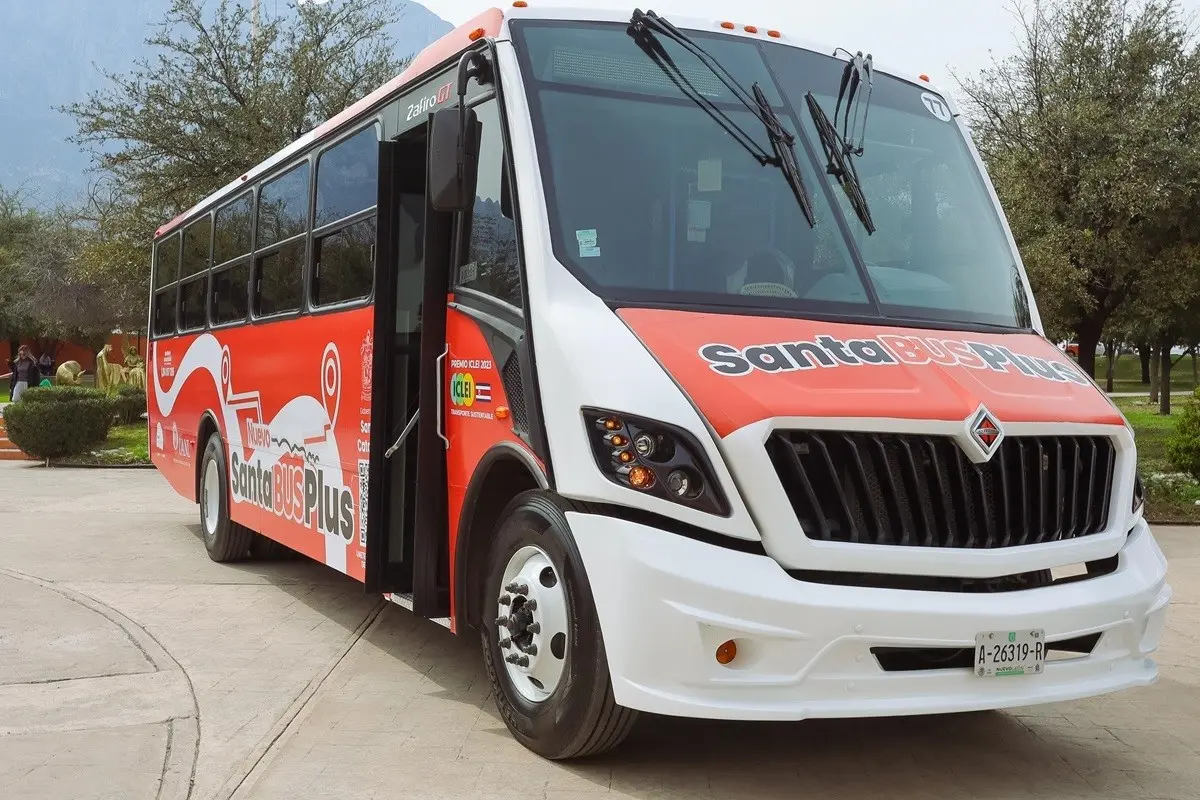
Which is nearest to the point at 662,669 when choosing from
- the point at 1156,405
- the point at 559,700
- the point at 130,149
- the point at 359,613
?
the point at 559,700

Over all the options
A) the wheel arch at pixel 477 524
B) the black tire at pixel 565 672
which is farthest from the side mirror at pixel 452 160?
the black tire at pixel 565 672

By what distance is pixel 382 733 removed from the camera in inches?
225

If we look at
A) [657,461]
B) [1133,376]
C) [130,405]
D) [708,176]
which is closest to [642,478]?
[657,461]

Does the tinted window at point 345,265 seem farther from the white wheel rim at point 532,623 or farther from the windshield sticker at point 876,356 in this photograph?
the windshield sticker at point 876,356

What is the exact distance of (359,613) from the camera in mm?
8656

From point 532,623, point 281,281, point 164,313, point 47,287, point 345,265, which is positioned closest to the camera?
point 532,623

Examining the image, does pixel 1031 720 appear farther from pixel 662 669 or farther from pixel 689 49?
pixel 689 49

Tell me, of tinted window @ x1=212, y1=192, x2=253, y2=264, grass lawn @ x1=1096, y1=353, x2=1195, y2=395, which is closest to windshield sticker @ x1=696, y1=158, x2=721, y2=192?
tinted window @ x1=212, y1=192, x2=253, y2=264

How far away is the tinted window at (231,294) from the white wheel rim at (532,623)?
5063 millimetres

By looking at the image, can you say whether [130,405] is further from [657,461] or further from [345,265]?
[657,461]

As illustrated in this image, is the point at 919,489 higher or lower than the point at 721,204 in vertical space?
lower

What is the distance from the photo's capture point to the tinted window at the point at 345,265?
726cm

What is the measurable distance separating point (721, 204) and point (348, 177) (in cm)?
300

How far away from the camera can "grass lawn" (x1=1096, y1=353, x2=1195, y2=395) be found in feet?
215
